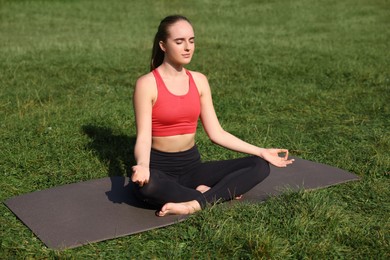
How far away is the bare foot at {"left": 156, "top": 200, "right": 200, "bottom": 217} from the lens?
4531 millimetres

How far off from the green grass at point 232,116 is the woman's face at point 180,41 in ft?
4.17

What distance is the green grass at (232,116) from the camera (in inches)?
166

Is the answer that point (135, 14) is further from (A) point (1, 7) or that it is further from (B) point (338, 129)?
(B) point (338, 129)

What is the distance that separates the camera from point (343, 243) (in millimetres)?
4234

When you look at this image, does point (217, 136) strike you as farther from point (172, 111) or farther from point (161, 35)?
point (161, 35)

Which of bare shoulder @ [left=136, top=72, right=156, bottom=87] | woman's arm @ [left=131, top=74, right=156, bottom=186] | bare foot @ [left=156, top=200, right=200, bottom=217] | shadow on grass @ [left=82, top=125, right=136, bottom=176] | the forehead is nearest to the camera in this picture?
bare foot @ [left=156, top=200, right=200, bottom=217]

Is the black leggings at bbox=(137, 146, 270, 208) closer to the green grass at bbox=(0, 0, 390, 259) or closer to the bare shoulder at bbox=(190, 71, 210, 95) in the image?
the green grass at bbox=(0, 0, 390, 259)

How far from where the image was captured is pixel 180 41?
188 inches

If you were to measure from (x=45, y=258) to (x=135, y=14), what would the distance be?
16650 mm

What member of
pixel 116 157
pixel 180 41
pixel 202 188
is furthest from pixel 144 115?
pixel 116 157

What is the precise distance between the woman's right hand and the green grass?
41cm

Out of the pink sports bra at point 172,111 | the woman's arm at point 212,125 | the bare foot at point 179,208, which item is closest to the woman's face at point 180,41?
the pink sports bra at point 172,111

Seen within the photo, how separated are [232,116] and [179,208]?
3.87m

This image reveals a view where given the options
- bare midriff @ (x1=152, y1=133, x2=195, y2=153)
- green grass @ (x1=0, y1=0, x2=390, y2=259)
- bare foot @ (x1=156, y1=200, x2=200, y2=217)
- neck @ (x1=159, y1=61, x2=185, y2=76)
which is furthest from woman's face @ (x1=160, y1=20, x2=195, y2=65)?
green grass @ (x1=0, y1=0, x2=390, y2=259)
